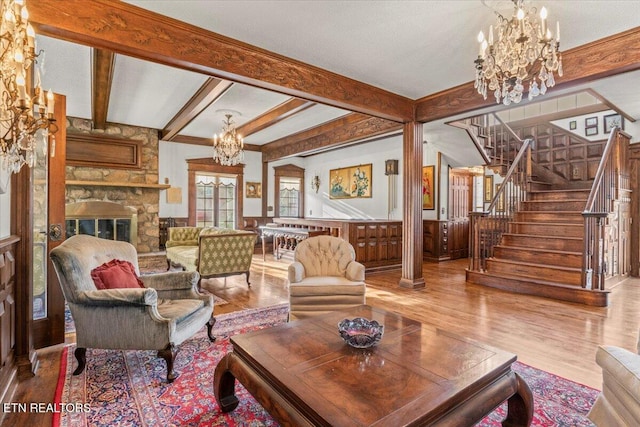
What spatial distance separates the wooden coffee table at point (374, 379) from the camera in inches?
50.9

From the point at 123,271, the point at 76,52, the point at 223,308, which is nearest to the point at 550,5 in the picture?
the point at 123,271

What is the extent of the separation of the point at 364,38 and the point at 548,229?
4536 millimetres

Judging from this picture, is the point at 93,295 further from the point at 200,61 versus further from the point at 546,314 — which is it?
A: the point at 546,314

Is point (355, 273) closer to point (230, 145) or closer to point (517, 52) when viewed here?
point (517, 52)

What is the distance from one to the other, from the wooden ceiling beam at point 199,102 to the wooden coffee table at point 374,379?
140 inches

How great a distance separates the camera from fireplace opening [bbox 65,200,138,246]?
6582mm

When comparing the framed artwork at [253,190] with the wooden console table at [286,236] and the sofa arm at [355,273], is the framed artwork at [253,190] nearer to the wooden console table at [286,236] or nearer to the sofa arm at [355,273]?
the wooden console table at [286,236]

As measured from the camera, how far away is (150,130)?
301 inches

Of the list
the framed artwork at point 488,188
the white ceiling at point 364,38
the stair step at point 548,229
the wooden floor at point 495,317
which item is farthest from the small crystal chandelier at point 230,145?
the framed artwork at point 488,188

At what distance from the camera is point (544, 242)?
5211mm

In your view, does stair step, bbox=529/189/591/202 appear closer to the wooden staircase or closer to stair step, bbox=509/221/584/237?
the wooden staircase

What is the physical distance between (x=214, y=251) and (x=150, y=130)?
4551mm

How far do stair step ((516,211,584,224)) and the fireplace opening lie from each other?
8.01 m

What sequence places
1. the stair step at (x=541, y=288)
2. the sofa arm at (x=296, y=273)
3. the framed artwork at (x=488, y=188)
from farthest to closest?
the framed artwork at (x=488, y=188) → the stair step at (x=541, y=288) → the sofa arm at (x=296, y=273)
